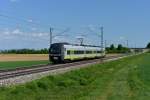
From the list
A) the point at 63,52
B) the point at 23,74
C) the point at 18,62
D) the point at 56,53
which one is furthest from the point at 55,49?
the point at 23,74

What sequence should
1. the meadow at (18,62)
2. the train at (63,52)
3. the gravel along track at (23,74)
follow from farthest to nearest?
1. the train at (63,52)
2. the meadow at (18,62)
3. the gravel along track at (23,74)

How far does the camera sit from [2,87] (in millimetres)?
21562

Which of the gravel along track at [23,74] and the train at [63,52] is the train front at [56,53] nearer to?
the train at [63,52]

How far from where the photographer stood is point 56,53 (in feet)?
185

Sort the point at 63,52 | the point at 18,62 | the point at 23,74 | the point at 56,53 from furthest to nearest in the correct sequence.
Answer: the point at 18,62 → the point at 56,53 → the point at 63,52 → the point at 23,74

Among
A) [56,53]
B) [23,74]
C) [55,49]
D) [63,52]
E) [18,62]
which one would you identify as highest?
[55,49]

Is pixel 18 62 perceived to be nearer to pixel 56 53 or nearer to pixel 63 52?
pixel 56 53

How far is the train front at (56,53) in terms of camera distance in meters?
56.0

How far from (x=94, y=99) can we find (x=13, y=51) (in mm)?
146324

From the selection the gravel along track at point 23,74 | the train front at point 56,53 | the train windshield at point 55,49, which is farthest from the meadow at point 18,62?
the gravel along track at point 23,74

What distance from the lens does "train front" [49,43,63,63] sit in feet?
184

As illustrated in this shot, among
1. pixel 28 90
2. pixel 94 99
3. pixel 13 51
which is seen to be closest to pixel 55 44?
pixel 28 90

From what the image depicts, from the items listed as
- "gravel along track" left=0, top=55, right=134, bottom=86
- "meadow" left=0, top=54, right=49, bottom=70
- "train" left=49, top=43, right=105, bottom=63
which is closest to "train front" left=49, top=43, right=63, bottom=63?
"train" left=49, top=43, right=105, bottom=63

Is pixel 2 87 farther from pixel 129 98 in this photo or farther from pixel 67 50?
pixel 67 50
